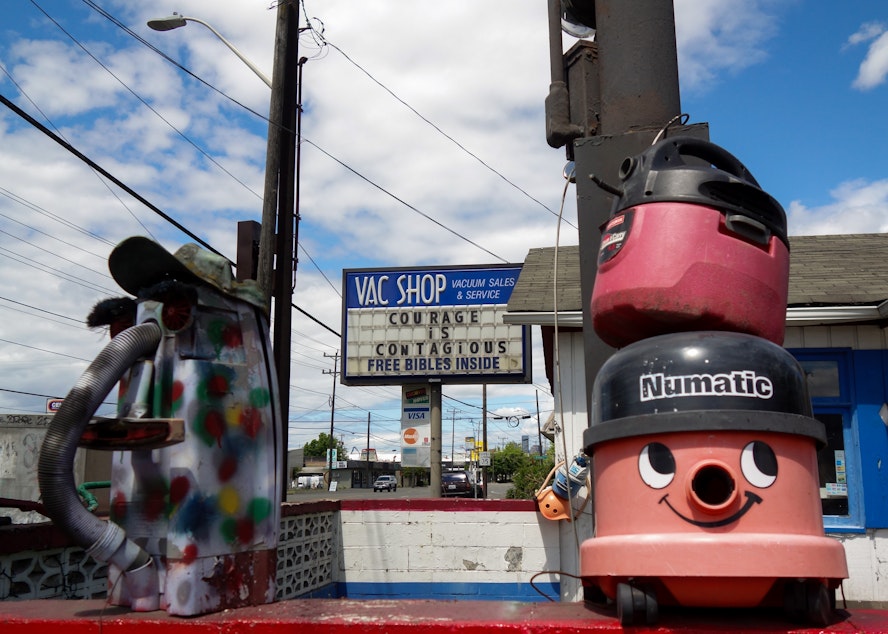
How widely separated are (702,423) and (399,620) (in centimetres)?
88

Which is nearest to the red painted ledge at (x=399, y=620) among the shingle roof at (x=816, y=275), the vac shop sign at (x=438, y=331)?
the shingle roof at (x=816, y=275)

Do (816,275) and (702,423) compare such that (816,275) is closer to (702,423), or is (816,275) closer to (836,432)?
(836,432)

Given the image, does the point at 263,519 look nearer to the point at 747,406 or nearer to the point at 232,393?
the point at 232,393

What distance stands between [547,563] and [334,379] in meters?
60.3

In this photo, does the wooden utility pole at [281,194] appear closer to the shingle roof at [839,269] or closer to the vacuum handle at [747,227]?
the shingle roof at [839,269]

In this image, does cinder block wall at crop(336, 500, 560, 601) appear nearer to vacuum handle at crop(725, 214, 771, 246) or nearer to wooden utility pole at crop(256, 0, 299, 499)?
wooden utility pole at crop(256, 0, 299, 499)

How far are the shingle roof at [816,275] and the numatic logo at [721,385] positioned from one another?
5.46 m

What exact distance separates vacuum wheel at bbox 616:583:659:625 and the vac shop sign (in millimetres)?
13239

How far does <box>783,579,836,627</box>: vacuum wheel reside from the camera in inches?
72.8

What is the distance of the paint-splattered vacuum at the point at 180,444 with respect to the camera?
2.09 meters

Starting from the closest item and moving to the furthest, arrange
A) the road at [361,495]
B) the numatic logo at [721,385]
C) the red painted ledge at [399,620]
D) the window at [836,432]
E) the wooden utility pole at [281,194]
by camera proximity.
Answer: the red painted ledge at [399,620] < the numatic logo at [721,385] < the window at [836,432] < the wooden utility pole at [281,194] < the road at [361,495]

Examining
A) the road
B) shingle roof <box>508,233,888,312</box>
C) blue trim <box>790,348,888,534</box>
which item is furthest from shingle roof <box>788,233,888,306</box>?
the road

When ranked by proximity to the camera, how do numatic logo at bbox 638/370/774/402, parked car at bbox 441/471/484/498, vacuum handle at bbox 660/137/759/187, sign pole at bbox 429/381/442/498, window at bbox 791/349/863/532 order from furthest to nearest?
parked car at bbox 441/471/484/498, sign pole at bbox 429/381/442/498, window at bbox 791/349/863/532, vacuum handle at bbox 660/137/759/187, numatic logo at bbox 638/370/774/402

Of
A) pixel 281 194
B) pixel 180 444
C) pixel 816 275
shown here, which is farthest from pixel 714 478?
pixel 281 194
